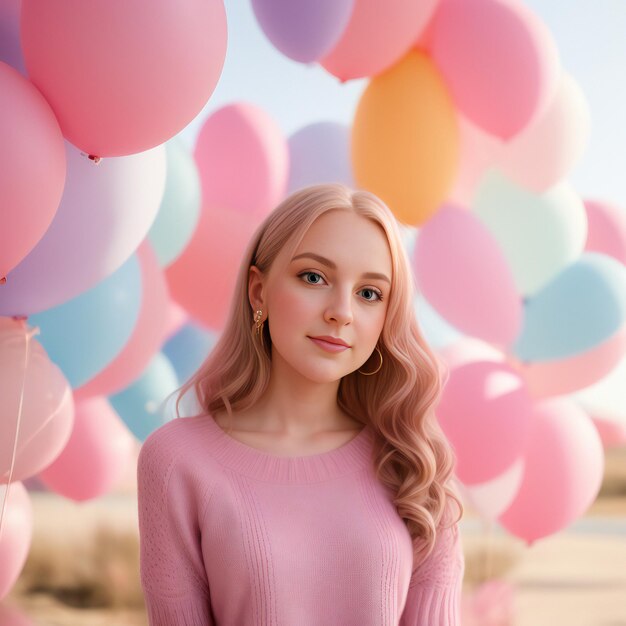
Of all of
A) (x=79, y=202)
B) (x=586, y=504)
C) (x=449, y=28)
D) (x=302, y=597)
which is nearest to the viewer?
(x=302, y=597)

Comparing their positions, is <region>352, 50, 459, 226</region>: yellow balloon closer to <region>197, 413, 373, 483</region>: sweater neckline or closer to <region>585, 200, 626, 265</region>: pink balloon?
<region>585, 200, 626, 265</region>: pink balloon

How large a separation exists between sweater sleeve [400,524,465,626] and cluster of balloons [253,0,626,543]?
2.98 feet

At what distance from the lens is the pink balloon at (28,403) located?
1.68 meters

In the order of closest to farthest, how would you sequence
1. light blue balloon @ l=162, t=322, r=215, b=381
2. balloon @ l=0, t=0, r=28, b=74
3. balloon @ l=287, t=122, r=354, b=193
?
1. balloon @ l=0, t=0, r=28, b=74
2. balloon @ l=287, t=122, r=354, b=193
3. light blue balloon @ l=162, t=322, r=215, b=381

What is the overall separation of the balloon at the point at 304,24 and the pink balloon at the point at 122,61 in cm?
44

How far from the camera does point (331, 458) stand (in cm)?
139

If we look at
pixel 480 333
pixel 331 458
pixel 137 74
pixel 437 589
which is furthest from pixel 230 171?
pixel 437 589

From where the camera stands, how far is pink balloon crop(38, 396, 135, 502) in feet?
8.25

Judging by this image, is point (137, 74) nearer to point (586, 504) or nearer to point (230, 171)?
point (230, 171)

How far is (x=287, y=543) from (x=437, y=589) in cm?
28

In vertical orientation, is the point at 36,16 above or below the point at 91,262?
above

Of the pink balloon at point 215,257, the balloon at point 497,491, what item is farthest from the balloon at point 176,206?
the balloon at point 497,491

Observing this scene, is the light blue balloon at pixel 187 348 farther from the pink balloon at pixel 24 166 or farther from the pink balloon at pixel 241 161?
the pink balloon at pixel 24 166

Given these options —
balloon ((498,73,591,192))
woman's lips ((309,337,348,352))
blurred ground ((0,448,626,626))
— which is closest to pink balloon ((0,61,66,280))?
woman's lips ((309,337,348,352))
